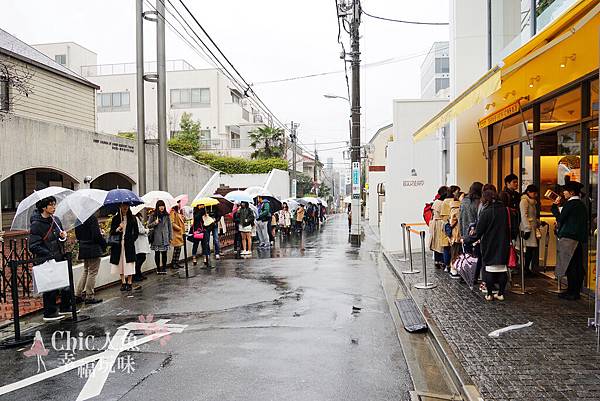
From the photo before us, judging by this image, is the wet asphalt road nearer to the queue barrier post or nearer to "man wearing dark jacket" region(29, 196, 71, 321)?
"man wearing dark jacket" region(29, 196, 71, 321)

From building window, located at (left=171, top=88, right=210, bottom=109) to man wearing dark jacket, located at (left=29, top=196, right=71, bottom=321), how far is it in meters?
40.4

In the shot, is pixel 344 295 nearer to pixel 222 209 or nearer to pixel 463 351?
pixel 463 351

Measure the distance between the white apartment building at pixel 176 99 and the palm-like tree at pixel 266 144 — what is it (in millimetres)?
2031

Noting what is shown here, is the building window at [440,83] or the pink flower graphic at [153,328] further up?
the building window at [440,83]

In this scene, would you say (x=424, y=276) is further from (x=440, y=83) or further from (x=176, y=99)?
(x=440, y=83)

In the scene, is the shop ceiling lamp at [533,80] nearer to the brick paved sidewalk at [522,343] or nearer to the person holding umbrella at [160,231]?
the brick paved sidewalk at [522,343]

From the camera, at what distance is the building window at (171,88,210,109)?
4750 centimetres

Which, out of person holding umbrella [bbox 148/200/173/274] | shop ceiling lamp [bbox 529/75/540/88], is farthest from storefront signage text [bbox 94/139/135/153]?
shop ceiling lamp [bbox 529/75/540/88]

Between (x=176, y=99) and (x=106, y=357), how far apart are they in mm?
44066

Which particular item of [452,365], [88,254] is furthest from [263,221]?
[452,365]

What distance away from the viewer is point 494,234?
803cm

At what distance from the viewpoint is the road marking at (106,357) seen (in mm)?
5248

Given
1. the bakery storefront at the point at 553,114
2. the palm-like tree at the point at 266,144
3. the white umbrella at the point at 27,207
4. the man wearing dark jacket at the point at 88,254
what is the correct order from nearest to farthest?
the bakery storefront at the point at 553,114, the white umbrella at the point at 27,207, the man wearing dark jacket at the point at 88,254, the palm-like tree at the point at 266,144

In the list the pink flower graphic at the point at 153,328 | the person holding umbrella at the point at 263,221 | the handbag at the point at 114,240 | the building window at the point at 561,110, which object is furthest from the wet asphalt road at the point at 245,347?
the person holding umbrella at the point at 263,221
